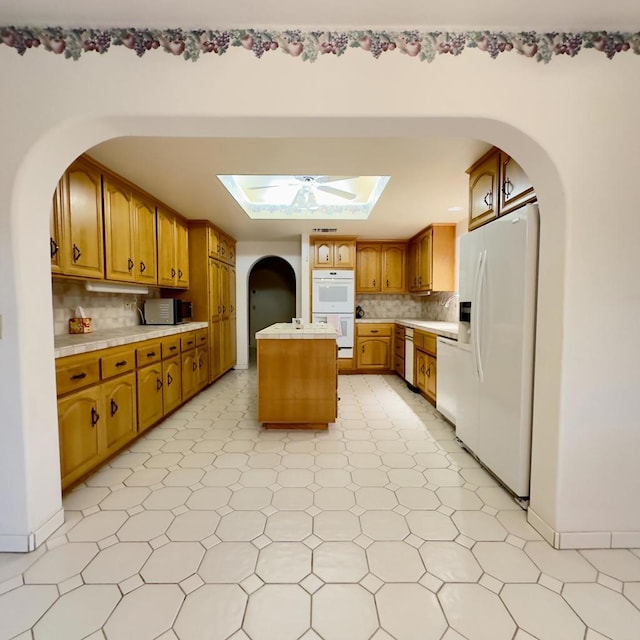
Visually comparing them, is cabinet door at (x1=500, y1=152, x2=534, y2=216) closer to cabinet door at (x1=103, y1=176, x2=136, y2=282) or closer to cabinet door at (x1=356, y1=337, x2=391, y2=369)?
cabinet door at (x1=103, y1=176, x2=136, y2=282)

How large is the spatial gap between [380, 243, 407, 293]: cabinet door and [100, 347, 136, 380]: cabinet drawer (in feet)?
12.4

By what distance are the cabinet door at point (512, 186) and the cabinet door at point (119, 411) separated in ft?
9.22

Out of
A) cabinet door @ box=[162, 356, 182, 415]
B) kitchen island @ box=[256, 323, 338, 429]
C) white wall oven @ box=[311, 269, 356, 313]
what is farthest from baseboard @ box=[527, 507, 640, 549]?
white wall oven @ box=[311, 269, 356, 313]

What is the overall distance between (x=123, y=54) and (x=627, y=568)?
3022mm

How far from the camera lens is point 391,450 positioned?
8.05 ft

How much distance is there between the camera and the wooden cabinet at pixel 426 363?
3.39m

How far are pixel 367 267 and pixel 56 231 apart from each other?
398 centimetres

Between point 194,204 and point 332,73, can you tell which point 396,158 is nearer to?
point 332,73

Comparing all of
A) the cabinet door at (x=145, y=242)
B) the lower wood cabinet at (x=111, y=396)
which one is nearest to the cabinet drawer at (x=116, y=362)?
the lower wood cabinet at (x=111, y=396)

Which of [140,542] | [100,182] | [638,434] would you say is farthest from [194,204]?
[638,434]

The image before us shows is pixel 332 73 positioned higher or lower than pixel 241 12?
lower

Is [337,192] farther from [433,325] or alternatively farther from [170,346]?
[170,346]

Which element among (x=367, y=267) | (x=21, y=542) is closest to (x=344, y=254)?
(x=367, y=267)

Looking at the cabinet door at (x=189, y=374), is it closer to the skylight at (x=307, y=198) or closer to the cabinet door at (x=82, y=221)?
the cabinet door at (x=82, y=221)
